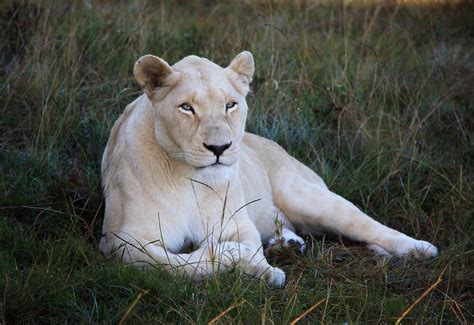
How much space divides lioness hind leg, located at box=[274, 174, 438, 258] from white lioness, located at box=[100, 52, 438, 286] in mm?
15

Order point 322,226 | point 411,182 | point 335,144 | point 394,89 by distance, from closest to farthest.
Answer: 1. point 322,226
2. point 411,182
3. point 335,144
4. point 394,89

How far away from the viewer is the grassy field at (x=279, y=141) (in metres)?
3.85

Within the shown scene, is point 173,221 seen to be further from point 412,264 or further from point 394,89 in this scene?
point 394,89

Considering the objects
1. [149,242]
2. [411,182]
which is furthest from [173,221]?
[411,182]

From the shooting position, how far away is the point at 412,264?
15.7 feet

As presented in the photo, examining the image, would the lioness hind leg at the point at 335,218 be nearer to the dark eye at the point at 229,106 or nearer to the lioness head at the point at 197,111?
the lioness head at the point at 197,111

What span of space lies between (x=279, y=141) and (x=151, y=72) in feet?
6.94

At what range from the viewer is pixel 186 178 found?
454cm

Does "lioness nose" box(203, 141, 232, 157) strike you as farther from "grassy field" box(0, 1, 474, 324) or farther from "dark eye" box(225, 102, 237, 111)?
"grassy field" box(0, 1, 474, 324)

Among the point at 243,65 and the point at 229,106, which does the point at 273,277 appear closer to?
the point at 229,106

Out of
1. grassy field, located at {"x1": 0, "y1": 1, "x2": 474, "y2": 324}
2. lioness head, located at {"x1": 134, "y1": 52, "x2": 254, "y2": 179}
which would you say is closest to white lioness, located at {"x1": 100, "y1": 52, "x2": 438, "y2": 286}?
lioness head, located at {"x1": 134, "y1": 52, "x2": 254, "y2": 179}

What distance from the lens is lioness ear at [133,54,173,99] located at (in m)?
4.38

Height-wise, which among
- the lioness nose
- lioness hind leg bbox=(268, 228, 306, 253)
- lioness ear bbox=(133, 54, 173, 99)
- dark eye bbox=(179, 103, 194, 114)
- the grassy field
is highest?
lioness ear bbox=(133, 54, 173, 99)

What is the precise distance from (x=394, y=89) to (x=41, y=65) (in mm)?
2850
